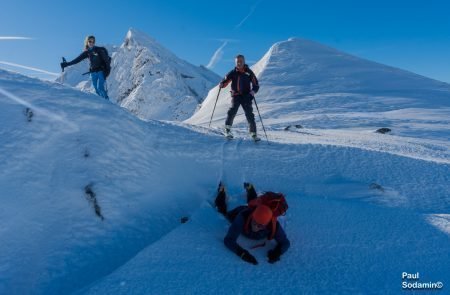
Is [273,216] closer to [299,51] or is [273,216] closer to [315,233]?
[315,233]

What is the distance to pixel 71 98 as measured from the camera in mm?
8641

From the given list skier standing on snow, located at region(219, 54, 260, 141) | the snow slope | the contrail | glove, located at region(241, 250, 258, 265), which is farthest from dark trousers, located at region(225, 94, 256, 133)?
glove, located at region(241, 250, 258, 265)

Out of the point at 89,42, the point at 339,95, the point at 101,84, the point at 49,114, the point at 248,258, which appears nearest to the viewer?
the point at 248,258

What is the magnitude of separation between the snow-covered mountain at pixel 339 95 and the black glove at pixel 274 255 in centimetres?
1092

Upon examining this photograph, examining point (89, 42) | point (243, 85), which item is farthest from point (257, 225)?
point (89, 42)

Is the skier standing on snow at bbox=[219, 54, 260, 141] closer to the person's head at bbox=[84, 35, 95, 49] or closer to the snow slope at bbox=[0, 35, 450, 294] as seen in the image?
the snow slope at bbox=[0, 35, 450, 294]

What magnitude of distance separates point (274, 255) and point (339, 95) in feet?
63.6

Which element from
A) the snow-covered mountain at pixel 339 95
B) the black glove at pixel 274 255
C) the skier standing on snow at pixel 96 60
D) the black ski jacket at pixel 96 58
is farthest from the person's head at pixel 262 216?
the snow-covered mountain at pixel 339 95

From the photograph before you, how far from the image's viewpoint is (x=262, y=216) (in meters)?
5.74

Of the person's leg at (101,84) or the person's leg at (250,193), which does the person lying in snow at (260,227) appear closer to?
the person's leg at (250,193)

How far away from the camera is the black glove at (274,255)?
5.67 metres

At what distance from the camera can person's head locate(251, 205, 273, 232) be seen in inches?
226

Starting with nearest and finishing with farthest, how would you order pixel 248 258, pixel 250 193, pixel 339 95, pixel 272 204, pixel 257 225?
pixel 248 258, pixel 257 225, pixel 272 204, pixel 250 193, pixel 339 95

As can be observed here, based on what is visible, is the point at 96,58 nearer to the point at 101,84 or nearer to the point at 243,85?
the point at 101,84
